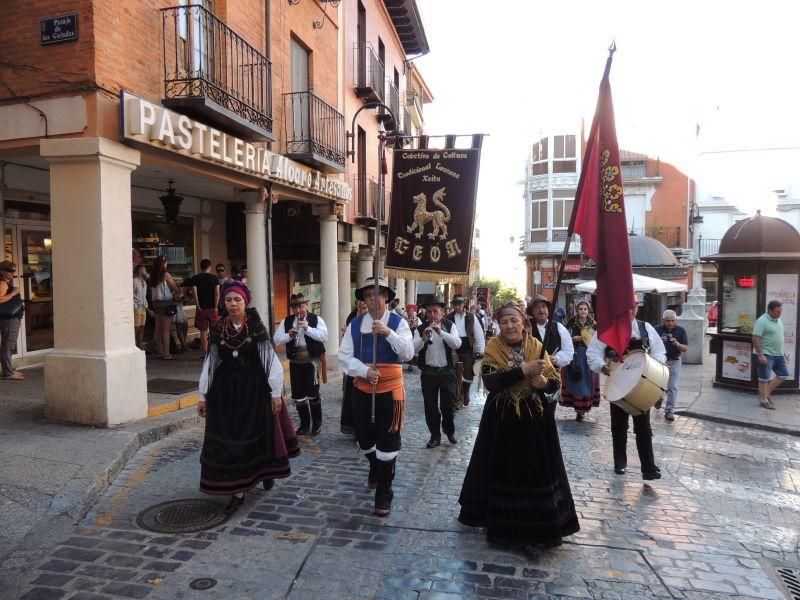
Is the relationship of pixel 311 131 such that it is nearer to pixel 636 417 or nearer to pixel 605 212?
pixel 636 417

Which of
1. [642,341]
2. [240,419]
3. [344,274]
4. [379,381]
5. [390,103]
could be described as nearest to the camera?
[240,419]

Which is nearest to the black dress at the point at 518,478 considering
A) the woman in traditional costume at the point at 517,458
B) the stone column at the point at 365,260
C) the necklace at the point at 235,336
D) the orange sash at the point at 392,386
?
the woman in traditional costume at the point at 517,458

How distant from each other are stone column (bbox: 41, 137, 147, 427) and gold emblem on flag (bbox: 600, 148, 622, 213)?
5.35 metres

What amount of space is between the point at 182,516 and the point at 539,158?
115ft

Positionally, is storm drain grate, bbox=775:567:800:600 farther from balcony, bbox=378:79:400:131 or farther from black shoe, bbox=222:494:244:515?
balcony, bbox=378:79:400:131

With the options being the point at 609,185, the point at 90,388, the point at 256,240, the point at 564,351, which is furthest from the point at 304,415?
the point at 609,185

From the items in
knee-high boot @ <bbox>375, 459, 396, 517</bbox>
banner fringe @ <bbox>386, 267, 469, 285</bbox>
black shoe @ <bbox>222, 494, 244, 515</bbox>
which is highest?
banner fringe @ <bbox>386, 267, 469, 285</bbox>

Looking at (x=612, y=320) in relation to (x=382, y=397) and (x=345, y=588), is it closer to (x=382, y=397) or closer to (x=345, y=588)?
(x=382, y=397)

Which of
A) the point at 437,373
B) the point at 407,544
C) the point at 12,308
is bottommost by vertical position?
the point at 407,544

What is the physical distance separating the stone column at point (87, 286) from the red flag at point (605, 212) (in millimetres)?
5202

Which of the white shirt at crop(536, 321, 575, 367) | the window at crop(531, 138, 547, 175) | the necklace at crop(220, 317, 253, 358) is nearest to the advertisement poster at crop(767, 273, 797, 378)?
the white shirt at crop(536, 321, 575, 367)

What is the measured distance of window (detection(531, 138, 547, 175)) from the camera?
3628cm

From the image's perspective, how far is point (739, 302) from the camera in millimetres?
11547

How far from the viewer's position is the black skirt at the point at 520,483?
13.8 feet
